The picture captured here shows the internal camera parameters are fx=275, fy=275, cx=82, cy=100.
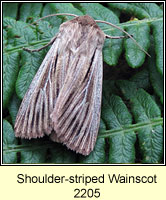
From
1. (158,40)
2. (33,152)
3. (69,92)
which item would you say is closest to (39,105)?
(69,92)

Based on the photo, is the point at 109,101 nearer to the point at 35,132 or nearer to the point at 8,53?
the point at 35,132

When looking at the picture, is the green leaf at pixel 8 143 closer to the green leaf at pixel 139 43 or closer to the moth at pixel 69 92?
the moth at pixel 69 92

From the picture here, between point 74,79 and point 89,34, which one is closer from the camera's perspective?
point 74,79

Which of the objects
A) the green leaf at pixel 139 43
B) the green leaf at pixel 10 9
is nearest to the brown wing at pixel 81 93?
the green leaf at pixel 139 43

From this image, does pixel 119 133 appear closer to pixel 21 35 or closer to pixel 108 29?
pixel 108 29

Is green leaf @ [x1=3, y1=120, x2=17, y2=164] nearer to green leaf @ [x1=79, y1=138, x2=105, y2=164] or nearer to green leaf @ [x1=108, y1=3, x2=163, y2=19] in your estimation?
green leaf @ [x1=79, y1=138, x2=105, y2=164]

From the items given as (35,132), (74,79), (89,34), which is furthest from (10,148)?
(89,34)
